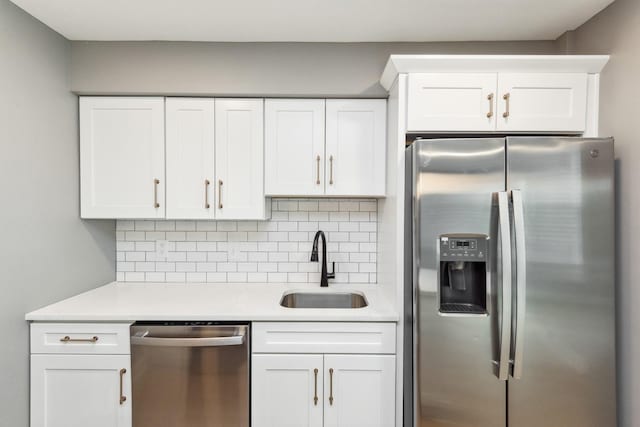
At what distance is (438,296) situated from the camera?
1.70 m

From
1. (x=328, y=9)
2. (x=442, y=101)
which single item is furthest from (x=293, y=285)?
(x=328, y=9)

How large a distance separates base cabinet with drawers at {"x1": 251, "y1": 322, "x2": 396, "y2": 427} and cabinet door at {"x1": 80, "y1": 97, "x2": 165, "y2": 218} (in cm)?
108

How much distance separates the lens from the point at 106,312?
1.93m

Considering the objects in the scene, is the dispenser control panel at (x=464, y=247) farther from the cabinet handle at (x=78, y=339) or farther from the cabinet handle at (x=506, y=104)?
the cabinet handle at (x=78, y=339)

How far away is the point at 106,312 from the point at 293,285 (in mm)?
1113

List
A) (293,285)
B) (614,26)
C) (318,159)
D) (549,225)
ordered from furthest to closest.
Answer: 1. (293,285)
2. (318,159)
3. (614,26)
4. (549,225)

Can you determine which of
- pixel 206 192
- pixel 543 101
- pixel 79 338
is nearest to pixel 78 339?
pixel 79 338

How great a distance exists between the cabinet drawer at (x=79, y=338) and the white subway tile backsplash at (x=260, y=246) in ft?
2.41

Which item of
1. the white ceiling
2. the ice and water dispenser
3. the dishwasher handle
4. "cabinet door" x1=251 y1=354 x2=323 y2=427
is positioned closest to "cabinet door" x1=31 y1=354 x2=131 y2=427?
the dishwasher handle

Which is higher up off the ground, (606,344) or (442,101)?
(442,101)

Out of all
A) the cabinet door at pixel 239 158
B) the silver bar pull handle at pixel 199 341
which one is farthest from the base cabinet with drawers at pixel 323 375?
the cabinet door at pixel 239 158

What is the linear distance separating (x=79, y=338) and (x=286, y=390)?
1.07 meters

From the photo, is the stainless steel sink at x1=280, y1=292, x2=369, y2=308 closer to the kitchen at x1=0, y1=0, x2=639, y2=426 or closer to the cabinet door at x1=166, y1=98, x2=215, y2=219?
the kitchen at x1=0, y1=0, x2=639, y2=426

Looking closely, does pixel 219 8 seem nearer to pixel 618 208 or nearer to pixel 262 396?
pixel 262 396
